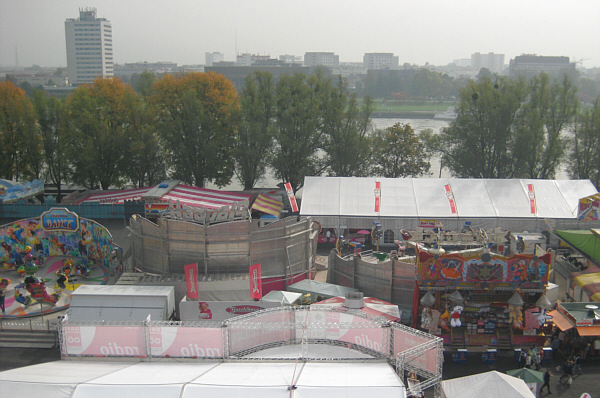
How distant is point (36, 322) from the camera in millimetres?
18062

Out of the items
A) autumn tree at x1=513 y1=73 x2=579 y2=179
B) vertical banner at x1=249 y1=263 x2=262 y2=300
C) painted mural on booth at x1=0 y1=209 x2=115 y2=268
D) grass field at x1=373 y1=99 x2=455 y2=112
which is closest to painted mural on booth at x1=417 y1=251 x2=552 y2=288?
vertical banner at x1=249 y1=263 x2=262 y2=300

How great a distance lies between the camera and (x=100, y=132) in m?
36.4

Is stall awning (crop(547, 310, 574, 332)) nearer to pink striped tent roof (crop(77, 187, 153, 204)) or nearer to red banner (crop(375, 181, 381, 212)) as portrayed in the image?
red banner (crop(375, 181, 381, 212))

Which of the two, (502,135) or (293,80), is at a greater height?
(293,80)

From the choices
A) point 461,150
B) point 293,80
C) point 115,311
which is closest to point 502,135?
point 461,150

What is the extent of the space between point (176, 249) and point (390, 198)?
1210cm

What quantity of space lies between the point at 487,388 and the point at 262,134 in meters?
27.0

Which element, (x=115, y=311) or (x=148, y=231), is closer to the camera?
(x=115, y=311)

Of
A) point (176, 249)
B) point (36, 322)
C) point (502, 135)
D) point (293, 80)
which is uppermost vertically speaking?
point (293, 80)

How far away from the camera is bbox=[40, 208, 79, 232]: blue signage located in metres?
22.5

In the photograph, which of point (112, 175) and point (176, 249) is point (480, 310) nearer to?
point (176, 249)

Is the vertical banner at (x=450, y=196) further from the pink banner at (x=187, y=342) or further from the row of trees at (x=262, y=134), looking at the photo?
the pink banner at (x=187, y=342)

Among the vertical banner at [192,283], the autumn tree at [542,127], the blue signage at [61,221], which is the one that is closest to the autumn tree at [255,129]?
the blue signage at [61,221]

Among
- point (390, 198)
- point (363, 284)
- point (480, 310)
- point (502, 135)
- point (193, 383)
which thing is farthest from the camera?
point (502, 135)
